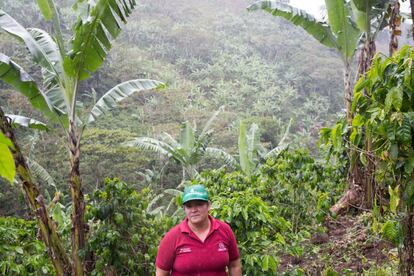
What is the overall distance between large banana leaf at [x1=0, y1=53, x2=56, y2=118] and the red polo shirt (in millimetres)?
2462

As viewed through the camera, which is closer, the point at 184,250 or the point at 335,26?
the point at 184,250

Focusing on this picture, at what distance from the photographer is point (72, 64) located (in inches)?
159

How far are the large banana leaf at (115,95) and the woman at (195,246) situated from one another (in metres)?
2.68

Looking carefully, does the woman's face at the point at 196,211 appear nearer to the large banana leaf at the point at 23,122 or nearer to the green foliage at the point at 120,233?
the green foliage at the point at 120,233

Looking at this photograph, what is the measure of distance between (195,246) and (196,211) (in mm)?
174

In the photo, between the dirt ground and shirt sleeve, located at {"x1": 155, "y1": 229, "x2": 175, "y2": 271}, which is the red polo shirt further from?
the dirt ground

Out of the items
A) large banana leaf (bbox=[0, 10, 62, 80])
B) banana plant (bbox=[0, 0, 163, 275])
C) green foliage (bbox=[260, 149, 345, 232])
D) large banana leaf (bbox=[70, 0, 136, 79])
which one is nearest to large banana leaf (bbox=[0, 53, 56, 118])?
banana plant (bbox=[0, 0, 163, 275])

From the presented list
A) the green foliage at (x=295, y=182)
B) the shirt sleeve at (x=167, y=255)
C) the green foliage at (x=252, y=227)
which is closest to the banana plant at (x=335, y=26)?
the green foliage at (x=295, y=182)

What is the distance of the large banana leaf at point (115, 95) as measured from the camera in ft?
15.9

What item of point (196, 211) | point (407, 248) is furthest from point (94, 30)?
point (407, 248)

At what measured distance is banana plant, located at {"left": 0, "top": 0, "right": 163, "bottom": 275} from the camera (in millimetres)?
3836

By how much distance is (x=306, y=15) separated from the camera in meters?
6.13

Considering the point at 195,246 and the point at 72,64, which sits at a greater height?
the point at 72,64

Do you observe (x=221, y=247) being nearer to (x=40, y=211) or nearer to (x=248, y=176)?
(x=40, y=211)
